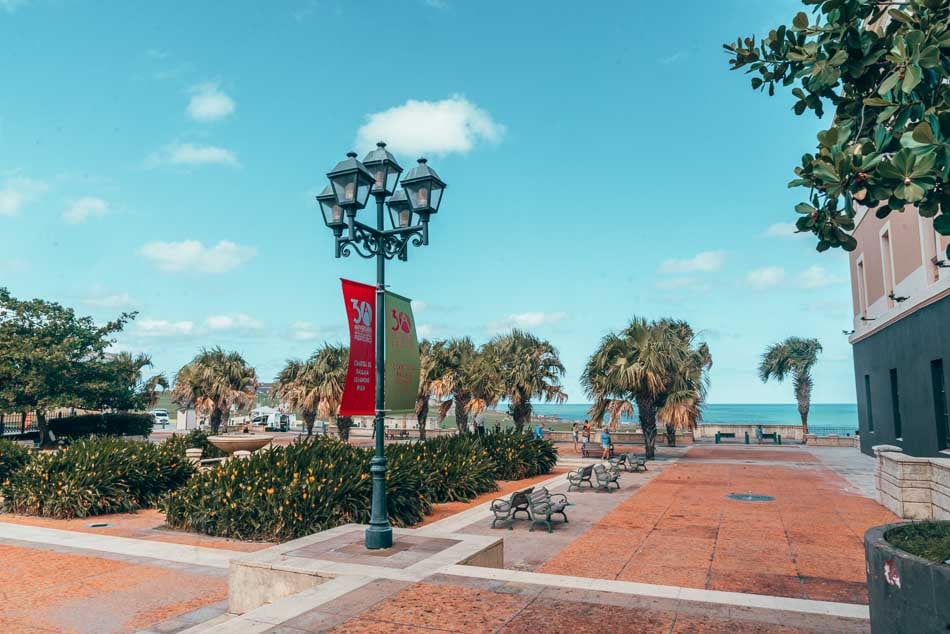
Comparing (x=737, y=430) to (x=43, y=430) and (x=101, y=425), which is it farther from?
(x=43, y=430)

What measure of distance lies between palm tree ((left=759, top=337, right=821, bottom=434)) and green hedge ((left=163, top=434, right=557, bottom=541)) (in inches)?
1840

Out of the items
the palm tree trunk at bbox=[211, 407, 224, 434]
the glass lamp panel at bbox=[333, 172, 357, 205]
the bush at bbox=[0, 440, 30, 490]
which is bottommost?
the bush at bbox=[0, 440, 30, 490]

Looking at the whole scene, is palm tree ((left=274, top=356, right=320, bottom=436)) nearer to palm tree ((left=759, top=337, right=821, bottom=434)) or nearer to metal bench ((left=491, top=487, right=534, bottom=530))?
metal bench ((left=491, top=487, right=534, bottom=530))

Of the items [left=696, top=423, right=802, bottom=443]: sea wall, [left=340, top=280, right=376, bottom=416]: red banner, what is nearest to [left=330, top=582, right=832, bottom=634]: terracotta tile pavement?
[left=340, top=280, right=376, bottom=416]: red banner

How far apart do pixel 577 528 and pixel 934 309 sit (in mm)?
13448

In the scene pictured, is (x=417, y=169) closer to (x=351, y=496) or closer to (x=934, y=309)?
(x=351, y=496)

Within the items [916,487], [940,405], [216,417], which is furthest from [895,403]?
[216,417]

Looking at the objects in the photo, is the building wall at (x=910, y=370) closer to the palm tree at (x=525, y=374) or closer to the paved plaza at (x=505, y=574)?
the paved plaza at (x=505, y=574)

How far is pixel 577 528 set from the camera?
12.5 metres

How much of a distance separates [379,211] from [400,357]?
231cm

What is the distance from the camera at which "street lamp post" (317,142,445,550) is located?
9.18m

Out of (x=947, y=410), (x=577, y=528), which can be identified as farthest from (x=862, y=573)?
(x=947, y=410)

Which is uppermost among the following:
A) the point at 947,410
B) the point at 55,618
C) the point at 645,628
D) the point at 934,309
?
the point at 934,309

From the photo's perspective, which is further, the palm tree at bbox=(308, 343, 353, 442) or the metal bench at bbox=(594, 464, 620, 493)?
the palm tree at bbox=(308, 343, 353, 442)
